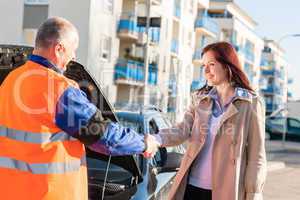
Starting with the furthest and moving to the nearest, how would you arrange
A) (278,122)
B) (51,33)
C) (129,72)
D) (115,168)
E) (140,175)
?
(278,122)
(129,72)
(115,168)
(140,175)
(51,33)

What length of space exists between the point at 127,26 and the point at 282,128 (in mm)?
14609

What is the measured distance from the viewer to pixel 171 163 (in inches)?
224

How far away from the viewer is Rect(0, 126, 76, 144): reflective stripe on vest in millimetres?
3434

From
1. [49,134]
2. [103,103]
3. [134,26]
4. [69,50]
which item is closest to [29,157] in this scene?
[49,134]

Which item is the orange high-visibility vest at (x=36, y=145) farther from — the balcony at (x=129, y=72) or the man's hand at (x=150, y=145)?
the balcony at (x=129, y=72)

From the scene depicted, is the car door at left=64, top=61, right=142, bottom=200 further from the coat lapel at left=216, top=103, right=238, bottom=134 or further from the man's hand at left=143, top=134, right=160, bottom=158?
the coat lapel at left=216, top=103, right=238, bottom=134

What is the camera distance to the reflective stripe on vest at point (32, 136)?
11.3 ft

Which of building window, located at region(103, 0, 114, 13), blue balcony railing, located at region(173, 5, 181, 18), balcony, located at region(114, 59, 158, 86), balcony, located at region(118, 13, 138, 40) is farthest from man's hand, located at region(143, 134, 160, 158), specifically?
blue balcony railing, located at region(173, 5, 181, 18)

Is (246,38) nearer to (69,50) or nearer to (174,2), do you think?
(174,2)

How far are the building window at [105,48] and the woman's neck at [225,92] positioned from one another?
2970 cm

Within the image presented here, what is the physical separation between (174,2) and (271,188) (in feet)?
111

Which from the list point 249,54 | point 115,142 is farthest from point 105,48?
point 249,54

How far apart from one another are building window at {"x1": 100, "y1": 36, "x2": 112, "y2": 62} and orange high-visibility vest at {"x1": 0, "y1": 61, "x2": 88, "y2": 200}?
30.6m

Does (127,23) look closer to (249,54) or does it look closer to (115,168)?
(115,168)
